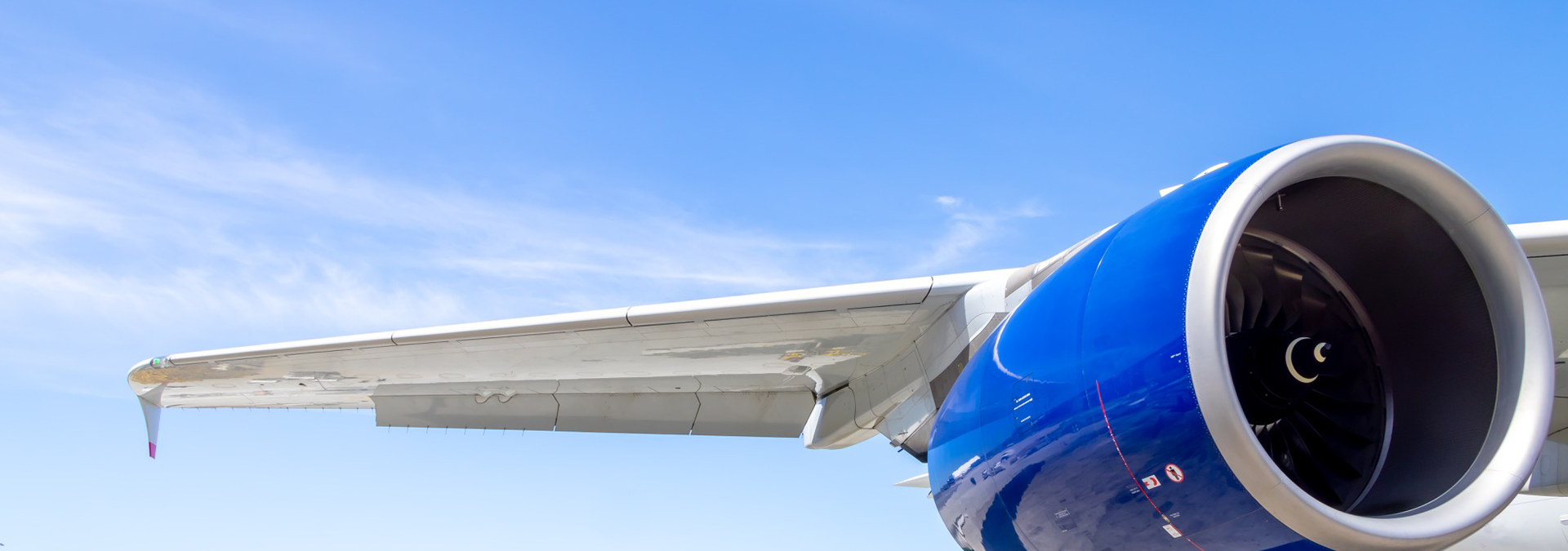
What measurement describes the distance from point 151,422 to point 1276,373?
7424 millimetres

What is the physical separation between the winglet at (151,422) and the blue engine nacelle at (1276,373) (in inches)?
239

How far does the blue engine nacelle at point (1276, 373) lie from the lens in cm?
357

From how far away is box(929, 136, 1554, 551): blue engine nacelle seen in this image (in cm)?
357

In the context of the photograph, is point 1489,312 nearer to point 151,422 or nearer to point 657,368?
point 657,368

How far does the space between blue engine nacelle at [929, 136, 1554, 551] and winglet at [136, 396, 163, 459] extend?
607 centimetres

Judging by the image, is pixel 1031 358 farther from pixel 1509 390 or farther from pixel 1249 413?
pixel 1509 390

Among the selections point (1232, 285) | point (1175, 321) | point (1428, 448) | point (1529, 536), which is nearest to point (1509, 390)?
point (1428, 448)

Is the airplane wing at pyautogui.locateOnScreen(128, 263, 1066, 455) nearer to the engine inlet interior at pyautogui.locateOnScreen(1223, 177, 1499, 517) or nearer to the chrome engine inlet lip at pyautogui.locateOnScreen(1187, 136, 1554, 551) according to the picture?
the engine inlet interior at pyautogui.locateOnScreen(1223, 177, 1499, 517)

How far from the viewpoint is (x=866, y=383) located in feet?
22.3

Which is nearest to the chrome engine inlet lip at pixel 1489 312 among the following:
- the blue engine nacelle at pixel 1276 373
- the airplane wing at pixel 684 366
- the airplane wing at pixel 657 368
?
the blue engine nacelle at pixel 1276 373

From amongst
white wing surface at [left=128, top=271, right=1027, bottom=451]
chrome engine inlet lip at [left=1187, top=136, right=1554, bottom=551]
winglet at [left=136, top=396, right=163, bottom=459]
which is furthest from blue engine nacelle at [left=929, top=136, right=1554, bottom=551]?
winglet at [left=136, top=396, right=163, bottom=459]

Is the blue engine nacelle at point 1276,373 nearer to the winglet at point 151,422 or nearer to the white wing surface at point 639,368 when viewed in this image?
the white wing surface at point 639,368

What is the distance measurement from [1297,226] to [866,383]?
2.95m

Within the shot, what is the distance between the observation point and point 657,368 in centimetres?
682
